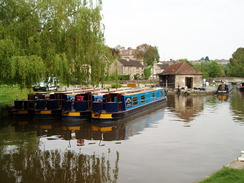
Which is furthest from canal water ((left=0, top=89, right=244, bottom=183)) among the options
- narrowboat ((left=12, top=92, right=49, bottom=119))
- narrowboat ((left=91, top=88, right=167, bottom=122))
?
narrowboat ((left=12, top=92, right=49, bottom=119))

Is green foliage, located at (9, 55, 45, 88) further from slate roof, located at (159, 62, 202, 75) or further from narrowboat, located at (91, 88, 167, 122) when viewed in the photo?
slate roof, located at (159, 62, 202, 75)

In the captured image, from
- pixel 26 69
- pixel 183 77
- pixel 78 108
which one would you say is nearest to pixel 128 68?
pixel 183 77

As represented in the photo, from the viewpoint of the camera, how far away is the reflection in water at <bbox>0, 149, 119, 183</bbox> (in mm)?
7961

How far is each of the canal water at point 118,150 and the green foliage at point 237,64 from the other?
6125cm

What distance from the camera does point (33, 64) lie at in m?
12.4

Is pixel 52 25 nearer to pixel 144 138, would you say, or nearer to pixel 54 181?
pixel 144 138

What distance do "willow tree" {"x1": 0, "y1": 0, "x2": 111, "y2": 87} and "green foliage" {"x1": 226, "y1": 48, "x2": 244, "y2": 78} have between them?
66.3 m

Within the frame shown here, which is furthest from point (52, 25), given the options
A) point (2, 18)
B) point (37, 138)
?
point (37, 138)

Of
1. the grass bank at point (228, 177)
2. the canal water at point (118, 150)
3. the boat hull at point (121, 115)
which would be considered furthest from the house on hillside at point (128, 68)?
the grass bank at point (228, 177)

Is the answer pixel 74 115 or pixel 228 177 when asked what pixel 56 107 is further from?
pixel 228 177

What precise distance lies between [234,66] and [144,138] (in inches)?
2764

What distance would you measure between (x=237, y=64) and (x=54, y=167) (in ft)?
246

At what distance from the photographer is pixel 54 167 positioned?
8.82 m

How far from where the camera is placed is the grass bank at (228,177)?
6461 millimetres
